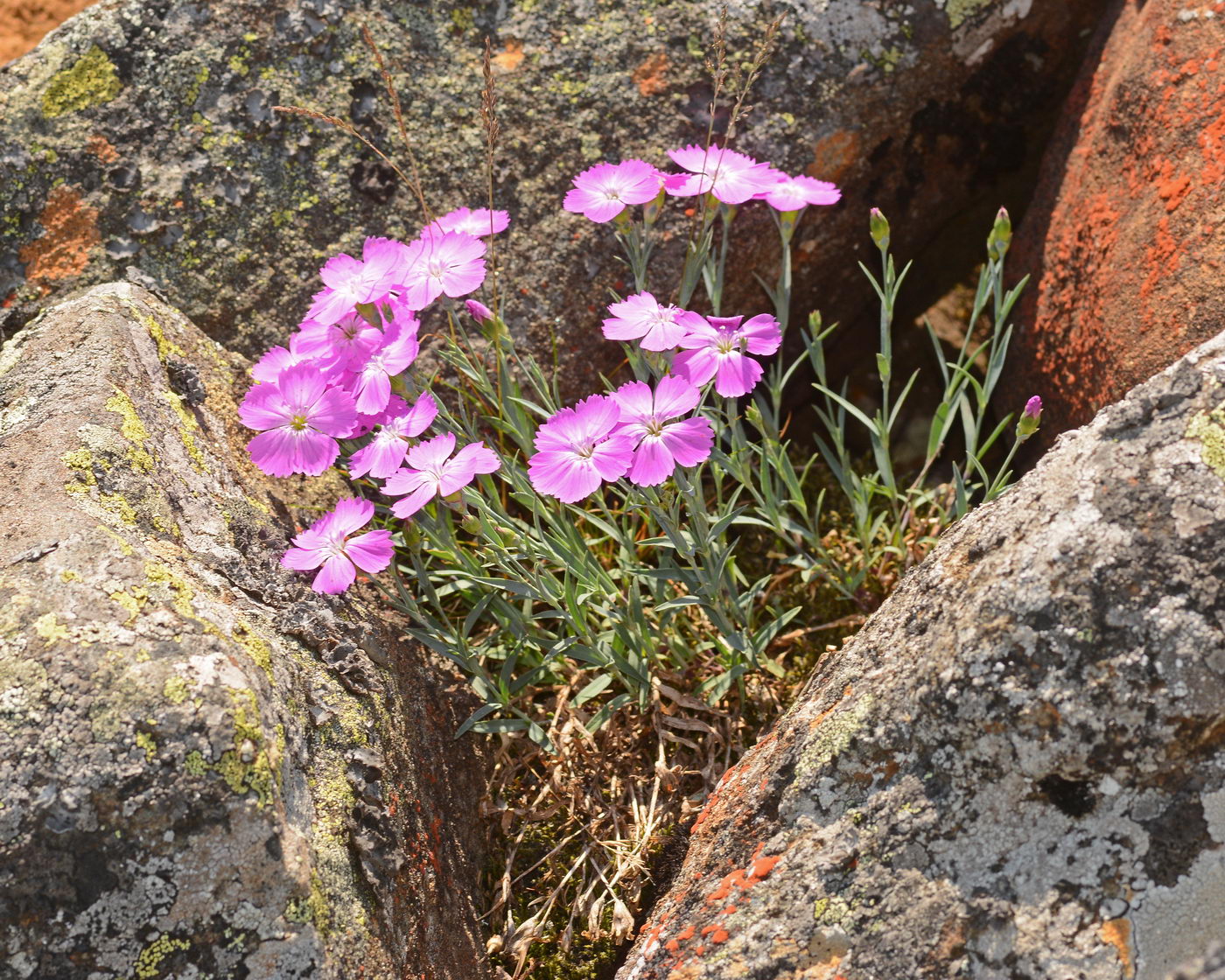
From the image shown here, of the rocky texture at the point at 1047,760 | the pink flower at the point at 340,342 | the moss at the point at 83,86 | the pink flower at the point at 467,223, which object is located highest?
the moss at the point at 83,86

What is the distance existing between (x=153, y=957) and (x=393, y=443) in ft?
3.12

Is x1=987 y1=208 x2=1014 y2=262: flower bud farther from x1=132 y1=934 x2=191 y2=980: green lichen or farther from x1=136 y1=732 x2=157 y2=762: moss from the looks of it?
x1=132 y1=934 x2=191 y2=980: green lichen

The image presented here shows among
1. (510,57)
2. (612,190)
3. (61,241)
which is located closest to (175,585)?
(612,190)

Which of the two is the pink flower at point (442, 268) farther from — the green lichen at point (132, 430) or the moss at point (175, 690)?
the moss at point (175, 690)

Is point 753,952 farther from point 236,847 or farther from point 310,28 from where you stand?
point 310,28

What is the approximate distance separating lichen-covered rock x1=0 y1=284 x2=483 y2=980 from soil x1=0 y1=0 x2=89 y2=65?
222 centimetres

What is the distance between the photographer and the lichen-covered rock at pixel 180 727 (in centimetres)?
142

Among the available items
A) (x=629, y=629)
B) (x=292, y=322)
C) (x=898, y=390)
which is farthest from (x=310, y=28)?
(x=898, y=390)

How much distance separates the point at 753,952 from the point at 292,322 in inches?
69.8

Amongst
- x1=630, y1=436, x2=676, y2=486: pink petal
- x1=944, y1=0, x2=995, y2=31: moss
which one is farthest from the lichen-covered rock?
x1=944, y1=0, x2=995, y2=31: moss

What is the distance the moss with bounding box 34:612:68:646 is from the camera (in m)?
1.50

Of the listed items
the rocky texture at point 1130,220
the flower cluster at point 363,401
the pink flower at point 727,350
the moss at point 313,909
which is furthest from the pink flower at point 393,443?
the rocky texture at point 1130,220

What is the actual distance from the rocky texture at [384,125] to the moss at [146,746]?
1.25 m

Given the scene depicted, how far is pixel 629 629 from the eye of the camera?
7.29ft
